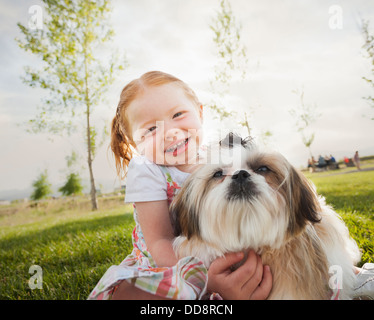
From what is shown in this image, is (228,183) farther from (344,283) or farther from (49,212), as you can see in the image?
(49,212)

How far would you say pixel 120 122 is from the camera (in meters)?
2.97

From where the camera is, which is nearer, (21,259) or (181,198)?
(181,198)

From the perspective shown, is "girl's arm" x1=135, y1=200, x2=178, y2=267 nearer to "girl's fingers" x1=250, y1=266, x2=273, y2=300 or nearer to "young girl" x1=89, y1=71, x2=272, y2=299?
"young girl" x1=89, y1=71, x2=272, y2=299

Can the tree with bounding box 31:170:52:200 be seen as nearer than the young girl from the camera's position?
No

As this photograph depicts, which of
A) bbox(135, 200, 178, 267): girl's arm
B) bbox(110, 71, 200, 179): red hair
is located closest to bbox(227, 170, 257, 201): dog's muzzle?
bbox(135, 200, 178, 267): girl's arm

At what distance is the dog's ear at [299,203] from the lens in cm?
182

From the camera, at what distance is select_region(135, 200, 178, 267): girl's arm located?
2.12 m

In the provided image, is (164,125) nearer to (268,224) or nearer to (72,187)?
(268,224)

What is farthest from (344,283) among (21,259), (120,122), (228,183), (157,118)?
(21,259)

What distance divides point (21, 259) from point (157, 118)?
165 inches

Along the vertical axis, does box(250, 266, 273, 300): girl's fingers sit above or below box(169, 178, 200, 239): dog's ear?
below

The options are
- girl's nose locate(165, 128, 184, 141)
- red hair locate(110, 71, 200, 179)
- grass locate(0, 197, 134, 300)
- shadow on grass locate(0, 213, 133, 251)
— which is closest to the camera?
girl's nose locate(165, 128, 184, 141)

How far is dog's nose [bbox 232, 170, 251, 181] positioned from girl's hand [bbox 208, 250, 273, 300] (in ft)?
1.62

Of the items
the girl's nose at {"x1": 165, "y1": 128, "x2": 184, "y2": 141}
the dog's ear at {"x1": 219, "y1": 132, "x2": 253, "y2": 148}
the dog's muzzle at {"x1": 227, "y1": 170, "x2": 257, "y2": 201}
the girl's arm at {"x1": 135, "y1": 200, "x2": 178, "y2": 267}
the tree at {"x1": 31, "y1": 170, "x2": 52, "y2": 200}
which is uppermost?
the girl's nose at {"x1": 165, "y1": 128, "x2": 184, "y2": 141}
